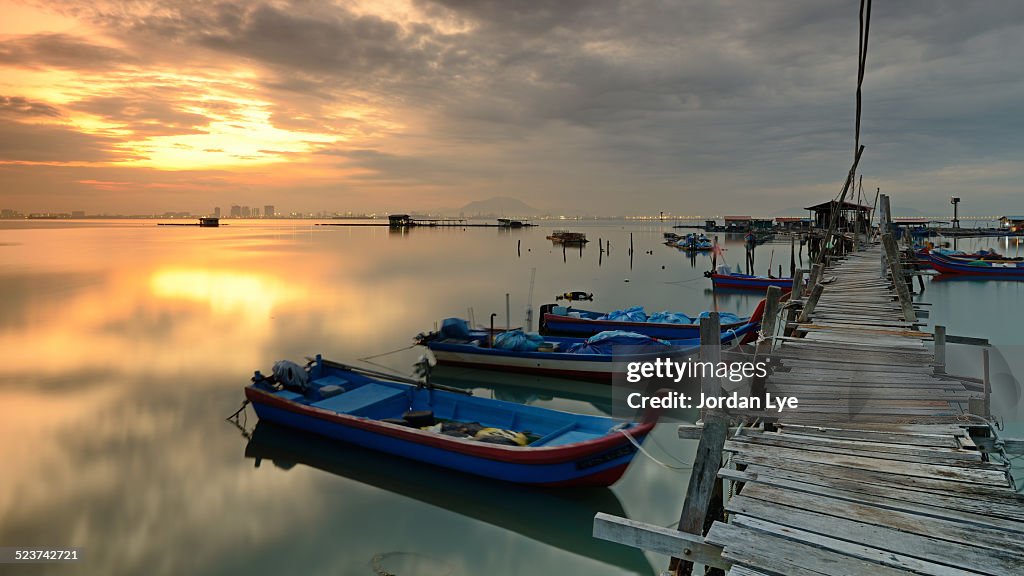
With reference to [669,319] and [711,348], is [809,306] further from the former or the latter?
[669,319]

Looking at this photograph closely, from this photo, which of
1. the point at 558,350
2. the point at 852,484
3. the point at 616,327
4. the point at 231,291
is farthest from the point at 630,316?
the point at 231,291

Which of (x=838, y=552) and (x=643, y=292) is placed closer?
(x=838, y=552)

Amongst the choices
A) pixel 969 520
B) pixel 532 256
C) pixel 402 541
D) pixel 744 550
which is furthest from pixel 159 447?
pixel 532 256

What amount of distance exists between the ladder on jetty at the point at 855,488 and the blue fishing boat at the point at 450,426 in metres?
3.47

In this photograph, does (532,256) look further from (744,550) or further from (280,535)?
(744,550)

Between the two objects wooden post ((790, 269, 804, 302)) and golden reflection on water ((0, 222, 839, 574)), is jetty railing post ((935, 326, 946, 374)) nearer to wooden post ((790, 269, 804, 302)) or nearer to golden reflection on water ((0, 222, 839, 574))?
wooden post ((790, 269, 804, 302))

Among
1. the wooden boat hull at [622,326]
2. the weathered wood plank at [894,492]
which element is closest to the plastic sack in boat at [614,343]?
the wooden boat hull at [622,326]

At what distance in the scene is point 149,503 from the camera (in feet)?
35.6

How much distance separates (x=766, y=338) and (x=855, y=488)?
9.26 ft

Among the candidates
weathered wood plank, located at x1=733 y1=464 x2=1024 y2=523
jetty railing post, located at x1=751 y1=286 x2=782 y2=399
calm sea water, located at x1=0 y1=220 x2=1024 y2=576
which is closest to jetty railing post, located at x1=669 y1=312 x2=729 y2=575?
weathered wood plank, located at x1=733 y1=464 x2=1024 y2=523

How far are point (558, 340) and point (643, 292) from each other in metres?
24.1

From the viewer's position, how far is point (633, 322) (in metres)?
21.1

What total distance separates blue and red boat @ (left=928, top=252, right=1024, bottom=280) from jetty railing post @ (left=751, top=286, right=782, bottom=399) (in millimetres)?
45820

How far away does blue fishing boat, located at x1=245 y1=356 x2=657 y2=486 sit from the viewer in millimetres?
9578
